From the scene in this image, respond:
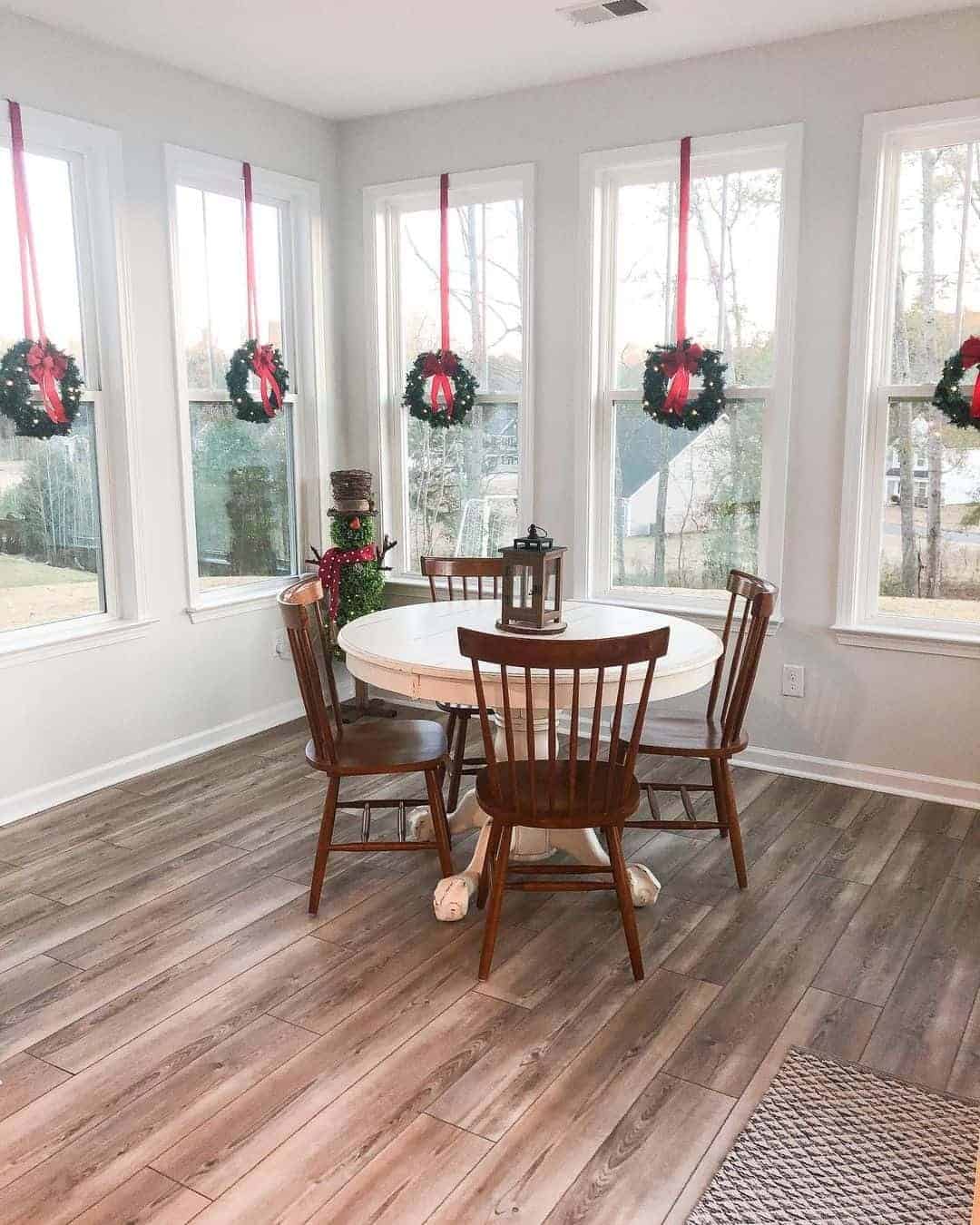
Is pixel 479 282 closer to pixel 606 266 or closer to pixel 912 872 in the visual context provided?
pixel 606 266

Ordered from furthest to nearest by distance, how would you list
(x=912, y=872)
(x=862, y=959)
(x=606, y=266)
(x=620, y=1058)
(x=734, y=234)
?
(x=606, y=266), (x=734, y=234), (x=912, y=872), (x=862, y=959), (x=620, y=1058)

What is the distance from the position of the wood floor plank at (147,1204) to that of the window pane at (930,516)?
312 cm

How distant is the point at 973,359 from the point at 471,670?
218 cm

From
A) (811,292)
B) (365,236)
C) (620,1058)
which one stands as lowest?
(620,1058)

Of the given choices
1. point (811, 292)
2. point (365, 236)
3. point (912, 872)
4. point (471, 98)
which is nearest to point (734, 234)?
point (811, 292)

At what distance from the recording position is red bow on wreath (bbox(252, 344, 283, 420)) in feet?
14.8

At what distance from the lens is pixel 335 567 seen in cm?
463

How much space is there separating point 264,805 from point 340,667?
149 centimetres


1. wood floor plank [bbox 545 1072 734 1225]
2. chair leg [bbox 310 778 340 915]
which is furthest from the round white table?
wood floor plank [bbox 545 1072 734 1225]

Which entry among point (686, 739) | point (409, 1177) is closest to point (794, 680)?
point (686, 739)

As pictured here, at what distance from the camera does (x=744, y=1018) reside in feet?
8.18

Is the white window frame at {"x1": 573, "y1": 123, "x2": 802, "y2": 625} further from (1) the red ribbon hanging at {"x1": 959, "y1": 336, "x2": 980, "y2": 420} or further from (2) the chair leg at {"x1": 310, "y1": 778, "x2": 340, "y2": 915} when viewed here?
(2) the chair leg at {"x1": 310, "y1": 778, "x2": 340, "y2": 915}

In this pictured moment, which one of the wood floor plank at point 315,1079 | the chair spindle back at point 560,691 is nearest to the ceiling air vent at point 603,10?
the chair spindle back at point 560,691

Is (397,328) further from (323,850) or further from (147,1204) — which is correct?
(147,1204)
